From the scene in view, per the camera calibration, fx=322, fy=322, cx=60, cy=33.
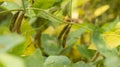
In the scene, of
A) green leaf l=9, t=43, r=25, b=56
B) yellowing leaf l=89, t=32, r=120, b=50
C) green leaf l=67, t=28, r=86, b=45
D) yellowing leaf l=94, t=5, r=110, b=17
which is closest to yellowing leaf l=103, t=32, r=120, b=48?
yellowing leaf l=89, t=32, r=120, b=50

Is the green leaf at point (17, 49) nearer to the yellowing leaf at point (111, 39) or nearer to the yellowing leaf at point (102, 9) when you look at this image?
the yellowing leaf at point (111, 39)

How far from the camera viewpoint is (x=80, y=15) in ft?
4.12

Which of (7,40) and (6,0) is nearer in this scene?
(7,40)

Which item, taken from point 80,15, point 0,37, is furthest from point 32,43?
point 80,15

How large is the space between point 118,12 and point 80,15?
0.27m

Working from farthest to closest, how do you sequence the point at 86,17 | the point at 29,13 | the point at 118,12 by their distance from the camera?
the point at 118,12, the point at 86,17, the point at 29,13

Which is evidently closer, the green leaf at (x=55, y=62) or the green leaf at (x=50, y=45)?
the green leaf at (x=55, y=62)

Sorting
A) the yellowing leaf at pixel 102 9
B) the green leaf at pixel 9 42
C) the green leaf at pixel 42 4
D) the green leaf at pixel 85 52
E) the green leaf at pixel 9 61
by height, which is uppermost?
the green leaf at pixel 9 42

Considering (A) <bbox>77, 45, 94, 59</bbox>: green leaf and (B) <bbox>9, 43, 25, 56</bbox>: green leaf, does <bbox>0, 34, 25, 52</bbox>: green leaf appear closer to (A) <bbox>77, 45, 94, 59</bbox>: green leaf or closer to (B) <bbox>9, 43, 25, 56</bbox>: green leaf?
(B) <bbox>9, 43, 25, 56</bbox>: green leaf

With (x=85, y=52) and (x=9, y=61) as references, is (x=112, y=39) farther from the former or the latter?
(x=9, y=61)

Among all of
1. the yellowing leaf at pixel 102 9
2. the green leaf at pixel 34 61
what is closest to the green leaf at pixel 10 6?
the green leaf at pixel 34 61

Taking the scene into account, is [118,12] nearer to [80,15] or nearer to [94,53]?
[80,15]

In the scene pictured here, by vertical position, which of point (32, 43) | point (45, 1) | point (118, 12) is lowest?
point (118, 12)

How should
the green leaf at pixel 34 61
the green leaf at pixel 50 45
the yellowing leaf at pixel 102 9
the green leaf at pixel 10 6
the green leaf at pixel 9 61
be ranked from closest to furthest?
the green leaf at pixel 9 61 → the green leaf at pixel 34 61 → the green leaf at pixel 10 6 → the green leaf at pixel 50 45 → the yellowing leaf at pixel 102 9
